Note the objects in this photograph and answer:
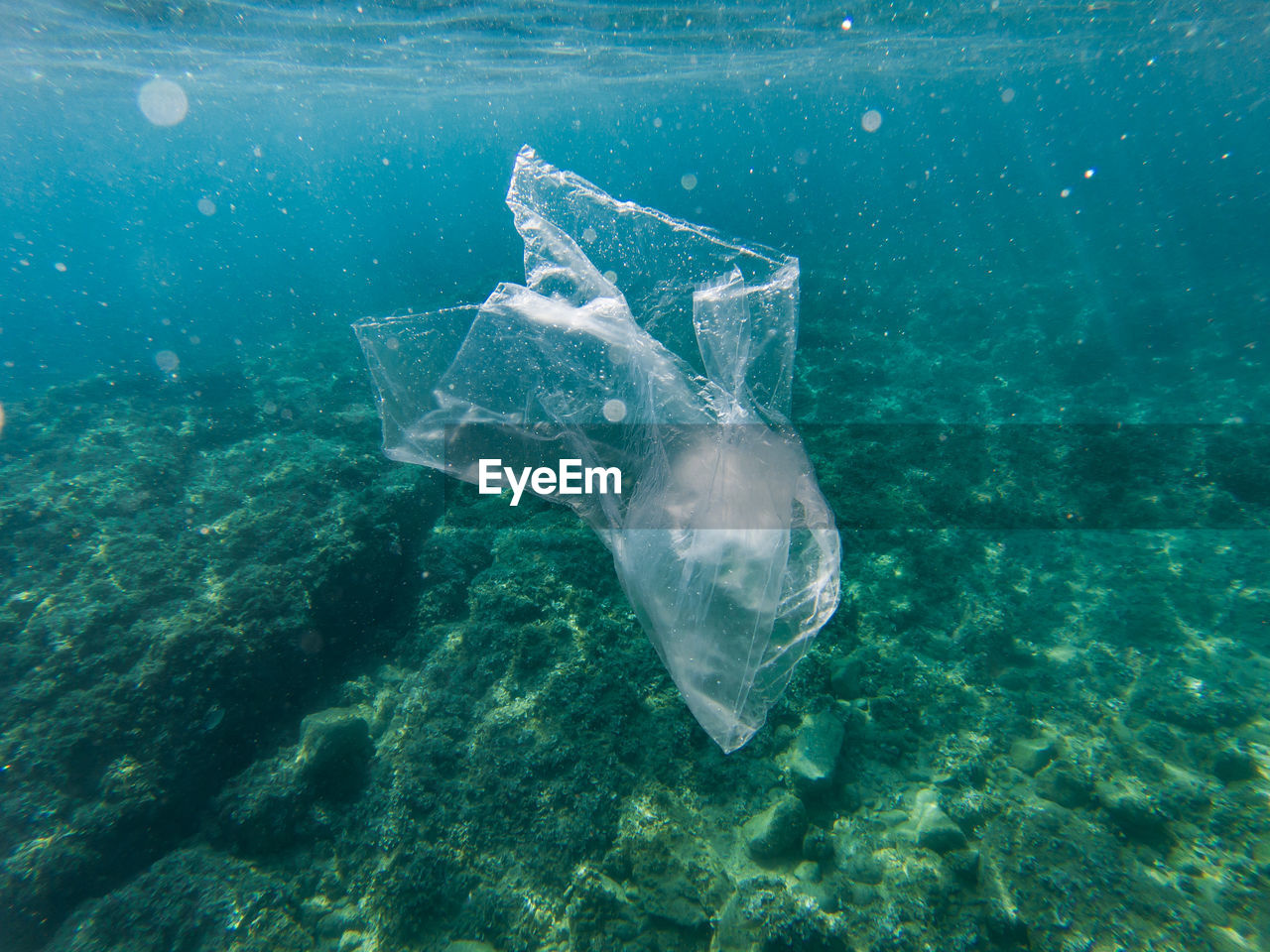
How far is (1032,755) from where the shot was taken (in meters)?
3.46

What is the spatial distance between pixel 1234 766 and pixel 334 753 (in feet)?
19.6

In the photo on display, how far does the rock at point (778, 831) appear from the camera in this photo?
301cm

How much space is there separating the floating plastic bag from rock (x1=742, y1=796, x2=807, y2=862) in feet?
2.42

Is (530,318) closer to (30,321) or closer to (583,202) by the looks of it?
(583,202)

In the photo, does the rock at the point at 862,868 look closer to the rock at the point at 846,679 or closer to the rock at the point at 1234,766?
the rock at the point at 846,679

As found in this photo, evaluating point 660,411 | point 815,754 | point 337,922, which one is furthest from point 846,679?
point 337,922

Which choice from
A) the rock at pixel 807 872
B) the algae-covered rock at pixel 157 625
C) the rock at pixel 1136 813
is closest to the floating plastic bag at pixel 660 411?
the rock at pixel 807 872

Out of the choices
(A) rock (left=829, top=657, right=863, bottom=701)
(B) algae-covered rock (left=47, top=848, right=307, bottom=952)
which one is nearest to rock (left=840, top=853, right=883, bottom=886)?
(A) rock (left=829, top=657, right=863, bottom=701)

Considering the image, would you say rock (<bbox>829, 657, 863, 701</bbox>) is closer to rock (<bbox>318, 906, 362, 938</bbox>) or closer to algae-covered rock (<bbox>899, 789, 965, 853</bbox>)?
algae-covered rock (<bbox>899, 789, 965, 853</bbox>)

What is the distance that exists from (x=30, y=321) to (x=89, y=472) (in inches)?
954

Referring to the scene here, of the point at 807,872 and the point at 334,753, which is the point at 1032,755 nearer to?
the point at 807,872

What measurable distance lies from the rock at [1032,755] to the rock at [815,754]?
3.92 feet

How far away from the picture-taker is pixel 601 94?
27469 millimetres

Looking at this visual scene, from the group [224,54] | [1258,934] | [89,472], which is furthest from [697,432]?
[224,54]
